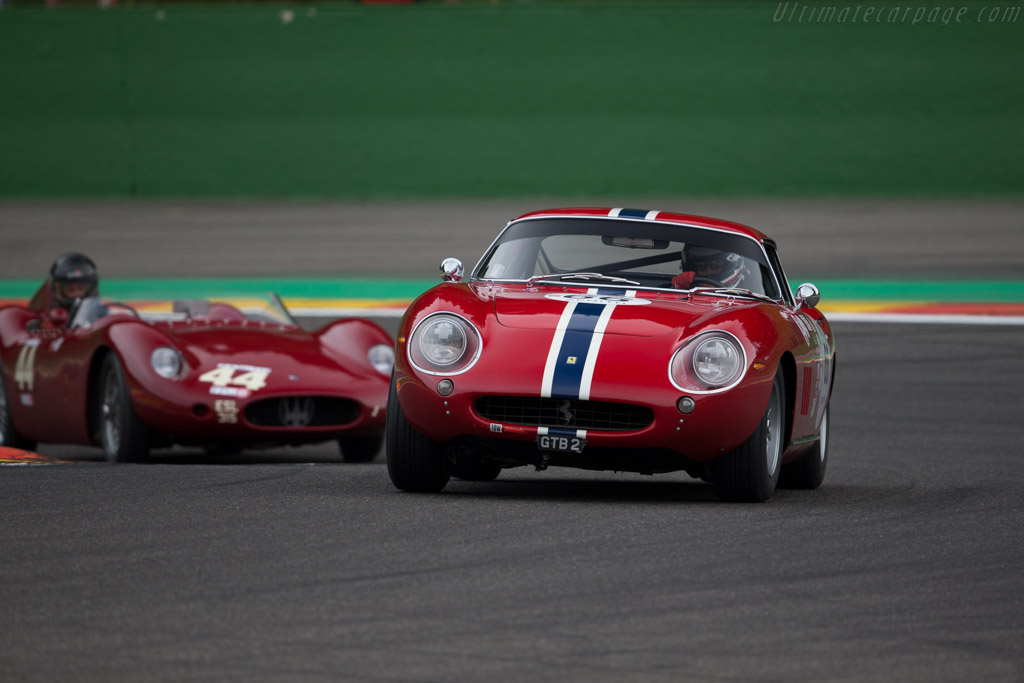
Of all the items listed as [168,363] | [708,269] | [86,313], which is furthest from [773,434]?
[86,313]

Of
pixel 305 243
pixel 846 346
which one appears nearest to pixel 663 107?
pixel 305 243

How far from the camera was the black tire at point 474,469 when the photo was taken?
6816 millimetres

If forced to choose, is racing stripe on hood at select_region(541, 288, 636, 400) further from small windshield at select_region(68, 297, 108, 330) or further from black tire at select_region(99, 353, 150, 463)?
small windshield at select_region(68, 297, 108, 330)

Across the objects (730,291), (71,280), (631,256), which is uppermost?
(631,256)

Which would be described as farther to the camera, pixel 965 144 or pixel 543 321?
pixel 965 144

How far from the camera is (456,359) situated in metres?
6.19

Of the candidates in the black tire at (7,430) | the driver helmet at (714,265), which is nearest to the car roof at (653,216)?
the driver helmet at (714,265)

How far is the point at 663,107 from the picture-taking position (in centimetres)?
2550

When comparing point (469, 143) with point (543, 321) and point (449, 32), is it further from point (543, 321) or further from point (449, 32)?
point (543, 321)

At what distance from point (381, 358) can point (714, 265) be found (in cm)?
300

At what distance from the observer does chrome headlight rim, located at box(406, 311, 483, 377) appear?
6156mm

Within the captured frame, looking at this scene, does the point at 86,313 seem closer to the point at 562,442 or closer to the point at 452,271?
the point at 452,271

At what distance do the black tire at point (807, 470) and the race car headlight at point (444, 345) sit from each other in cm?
198

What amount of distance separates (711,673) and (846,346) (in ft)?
33.8
